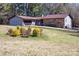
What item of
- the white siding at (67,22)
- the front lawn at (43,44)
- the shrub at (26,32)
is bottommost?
the front lawn at (43,44)

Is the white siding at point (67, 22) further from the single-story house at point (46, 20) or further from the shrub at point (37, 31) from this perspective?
the shrub at point (37, 31)

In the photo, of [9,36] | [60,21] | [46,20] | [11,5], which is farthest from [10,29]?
[60,21]

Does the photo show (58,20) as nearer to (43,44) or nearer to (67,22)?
(67,22)

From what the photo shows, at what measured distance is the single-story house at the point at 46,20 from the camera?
1.73m

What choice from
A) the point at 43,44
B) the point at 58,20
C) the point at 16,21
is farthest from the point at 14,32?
the point at 58,20

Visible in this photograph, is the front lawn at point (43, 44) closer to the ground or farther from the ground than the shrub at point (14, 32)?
closer to the ground

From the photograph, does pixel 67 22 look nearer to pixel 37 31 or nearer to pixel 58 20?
pixel 58 20

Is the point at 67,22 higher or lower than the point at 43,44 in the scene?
higher

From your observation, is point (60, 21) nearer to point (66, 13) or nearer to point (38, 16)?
point (66, 13)

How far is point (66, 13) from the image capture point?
1.73 m

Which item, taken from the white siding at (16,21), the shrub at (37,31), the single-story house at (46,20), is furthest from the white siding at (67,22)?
the white siding at (16,21)

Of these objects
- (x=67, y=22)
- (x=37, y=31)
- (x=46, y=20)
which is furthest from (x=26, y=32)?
(x=67, y=22)

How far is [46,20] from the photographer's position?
174 centimetres

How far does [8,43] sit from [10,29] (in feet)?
0.38
